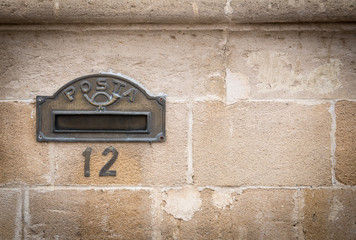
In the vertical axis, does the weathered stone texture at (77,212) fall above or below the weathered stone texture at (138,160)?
below

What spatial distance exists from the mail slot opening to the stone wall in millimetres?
98

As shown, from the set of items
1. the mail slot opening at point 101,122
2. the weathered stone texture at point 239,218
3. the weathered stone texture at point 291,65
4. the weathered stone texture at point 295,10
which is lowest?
the weathered stone texture at point 239,218

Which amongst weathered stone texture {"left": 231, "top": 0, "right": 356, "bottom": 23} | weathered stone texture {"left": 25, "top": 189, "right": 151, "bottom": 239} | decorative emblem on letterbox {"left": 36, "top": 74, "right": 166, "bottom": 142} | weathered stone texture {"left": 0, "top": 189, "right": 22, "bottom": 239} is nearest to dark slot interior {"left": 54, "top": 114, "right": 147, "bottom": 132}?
decorative emblem on letterbox {"left": 36, "top": 74, "right": 166, "bottom": 142}

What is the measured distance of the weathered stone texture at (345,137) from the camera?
169cm

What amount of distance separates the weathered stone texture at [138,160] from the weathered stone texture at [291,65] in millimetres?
348

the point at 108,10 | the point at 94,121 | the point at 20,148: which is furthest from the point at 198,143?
the point at 20,148

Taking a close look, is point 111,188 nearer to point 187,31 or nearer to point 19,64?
point 19,64

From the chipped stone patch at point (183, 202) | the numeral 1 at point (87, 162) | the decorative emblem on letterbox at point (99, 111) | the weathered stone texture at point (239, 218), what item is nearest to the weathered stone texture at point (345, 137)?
the weathered stone texture at point (239, 218)

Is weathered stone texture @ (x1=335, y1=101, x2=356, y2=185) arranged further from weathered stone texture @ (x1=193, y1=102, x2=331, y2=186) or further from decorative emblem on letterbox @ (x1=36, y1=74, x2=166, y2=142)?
decorative emblem on letterbox @ (x1=36, y1=74, x2=166, y2=142)

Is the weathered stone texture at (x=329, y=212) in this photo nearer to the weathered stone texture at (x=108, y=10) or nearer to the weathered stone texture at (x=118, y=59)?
the weathered stone texture at (x=118, y=59)

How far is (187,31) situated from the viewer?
1.70 meters

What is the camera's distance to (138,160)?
1.71m

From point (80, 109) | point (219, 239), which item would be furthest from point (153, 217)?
point (80, 109)

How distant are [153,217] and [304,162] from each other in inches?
35.2
